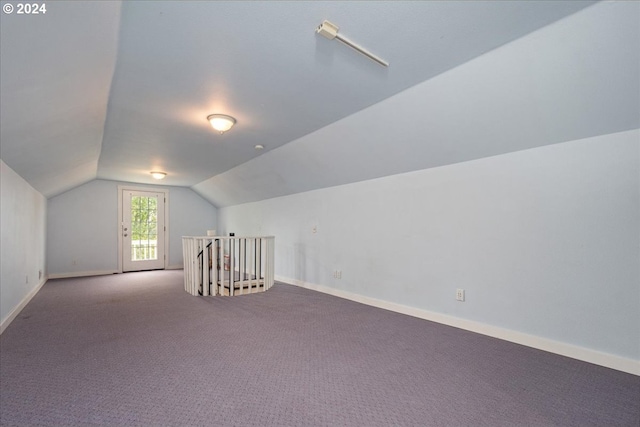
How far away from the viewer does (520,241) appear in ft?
10.2

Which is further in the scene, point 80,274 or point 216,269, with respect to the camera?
point 80,274

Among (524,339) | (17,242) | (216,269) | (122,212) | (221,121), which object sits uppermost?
(221,121)

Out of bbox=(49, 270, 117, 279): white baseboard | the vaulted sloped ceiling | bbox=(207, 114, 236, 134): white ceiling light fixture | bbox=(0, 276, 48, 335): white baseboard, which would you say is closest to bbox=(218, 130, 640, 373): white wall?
the vaulted sloped ceiling

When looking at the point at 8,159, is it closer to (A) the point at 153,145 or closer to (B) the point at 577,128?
(A) the point at 153,145

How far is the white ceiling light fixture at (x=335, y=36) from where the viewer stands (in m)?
1.94

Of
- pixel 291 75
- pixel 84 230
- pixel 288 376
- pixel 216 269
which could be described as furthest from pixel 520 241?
pixel 84 230

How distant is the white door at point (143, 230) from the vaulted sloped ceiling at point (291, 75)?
13.4 ft

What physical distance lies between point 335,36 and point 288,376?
7.95ft

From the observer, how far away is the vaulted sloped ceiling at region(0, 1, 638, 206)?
1.83m

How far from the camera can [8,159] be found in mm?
3416

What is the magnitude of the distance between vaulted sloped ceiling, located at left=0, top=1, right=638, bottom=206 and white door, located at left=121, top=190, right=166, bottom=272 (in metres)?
4.08

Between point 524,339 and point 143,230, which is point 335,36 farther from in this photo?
point 143,230

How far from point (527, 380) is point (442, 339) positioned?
0.90 meters

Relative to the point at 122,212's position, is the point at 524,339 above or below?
below
